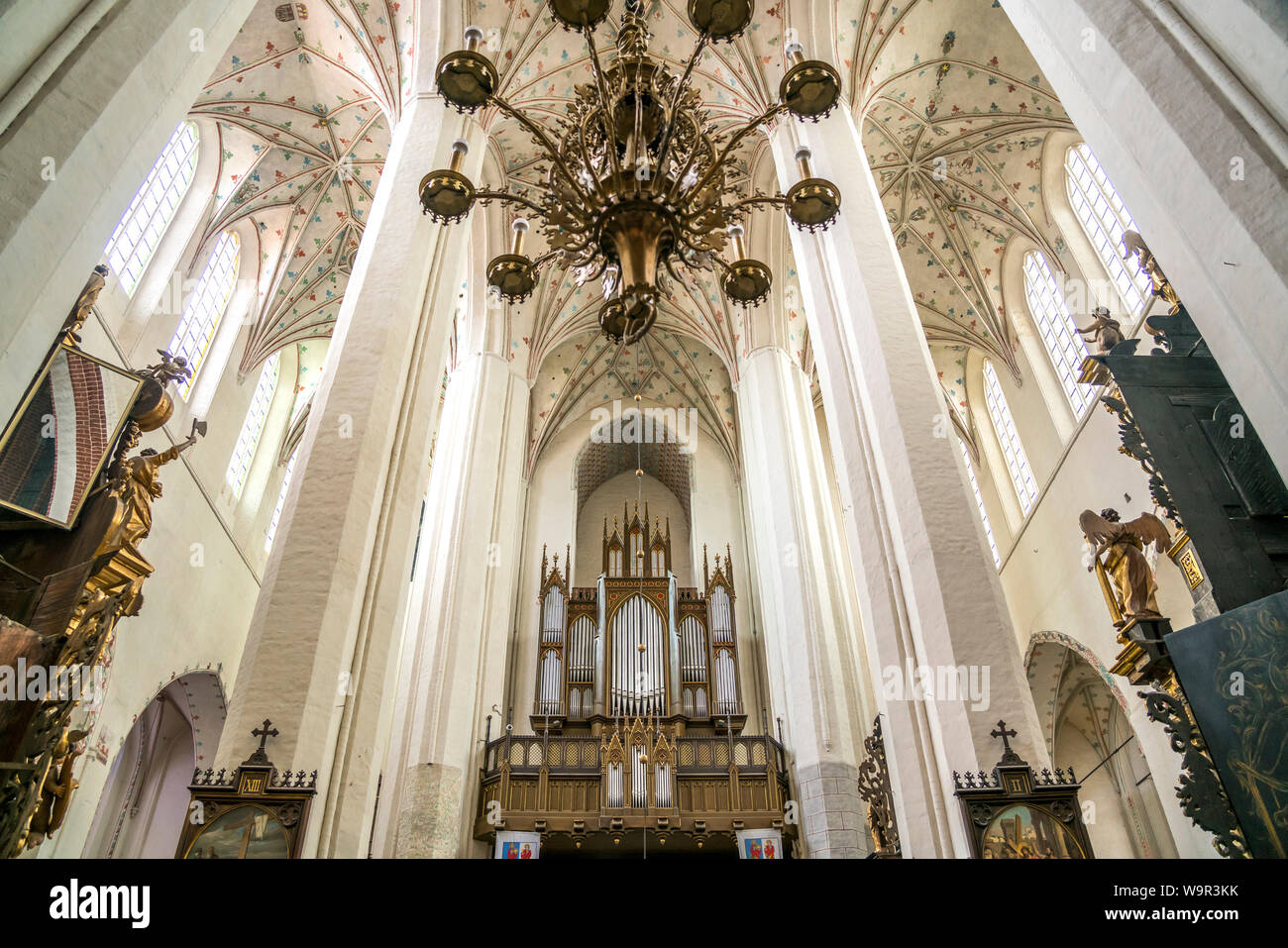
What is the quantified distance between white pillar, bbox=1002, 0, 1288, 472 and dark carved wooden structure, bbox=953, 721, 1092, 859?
2.17 m

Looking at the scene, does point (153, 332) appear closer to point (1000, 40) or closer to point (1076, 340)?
point (1000, 40)

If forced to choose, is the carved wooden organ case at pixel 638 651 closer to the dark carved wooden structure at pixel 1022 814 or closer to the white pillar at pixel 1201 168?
the dark carved wooden structure at pixel 1022 814

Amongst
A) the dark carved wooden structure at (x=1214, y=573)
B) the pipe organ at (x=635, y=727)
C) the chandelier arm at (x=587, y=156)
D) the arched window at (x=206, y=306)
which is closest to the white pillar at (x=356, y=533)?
the chandelier arm at (x=587, y=156)

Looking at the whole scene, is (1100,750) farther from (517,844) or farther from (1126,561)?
(517,844)

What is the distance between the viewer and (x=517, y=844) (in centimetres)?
927

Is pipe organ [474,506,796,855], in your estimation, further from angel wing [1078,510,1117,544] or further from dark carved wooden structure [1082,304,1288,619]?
dark carved wooden structure [1082,304,1288,619]

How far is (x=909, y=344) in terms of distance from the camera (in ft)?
20.4

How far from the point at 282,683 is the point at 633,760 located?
6759 mm

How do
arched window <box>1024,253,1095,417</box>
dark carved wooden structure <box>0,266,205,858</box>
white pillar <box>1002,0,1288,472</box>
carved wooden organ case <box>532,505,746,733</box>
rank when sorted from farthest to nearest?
carved wooden organ case <box>532,505,746,733</box> < arched window <box>1024,253,1095,417</box> < dark carved wooden structure <box>0,266,205,858</box> < white pillar <box>1002,0,1288,472</box>

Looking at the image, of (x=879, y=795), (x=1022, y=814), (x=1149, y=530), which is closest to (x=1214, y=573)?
(x=1022, y=814)

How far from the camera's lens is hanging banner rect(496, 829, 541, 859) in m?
9.16

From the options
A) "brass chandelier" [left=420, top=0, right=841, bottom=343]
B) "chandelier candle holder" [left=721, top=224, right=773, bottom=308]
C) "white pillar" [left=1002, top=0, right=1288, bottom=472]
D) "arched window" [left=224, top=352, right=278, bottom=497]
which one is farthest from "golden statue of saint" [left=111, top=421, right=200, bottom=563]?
"white pillar" [left=1002, top=0, right=1288, bottom=472]

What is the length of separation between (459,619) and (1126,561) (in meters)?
7.47
